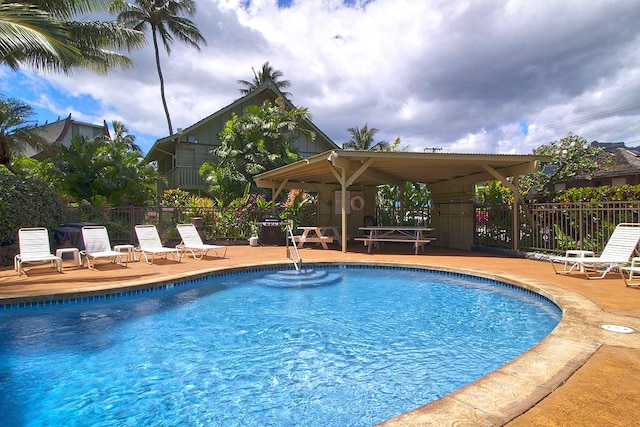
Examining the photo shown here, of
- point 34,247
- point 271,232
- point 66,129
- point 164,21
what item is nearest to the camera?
point 34,247

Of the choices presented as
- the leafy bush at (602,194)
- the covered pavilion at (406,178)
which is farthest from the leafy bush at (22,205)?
the leafy bush at (602,194)

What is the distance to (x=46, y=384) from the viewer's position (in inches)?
143

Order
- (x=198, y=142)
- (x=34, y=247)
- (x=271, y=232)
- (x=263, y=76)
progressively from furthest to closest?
(x=263, y=76)
(x=198, y=142)
(x=271, y=232)
(x=34, y=247)

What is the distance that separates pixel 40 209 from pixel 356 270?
28.8 ft

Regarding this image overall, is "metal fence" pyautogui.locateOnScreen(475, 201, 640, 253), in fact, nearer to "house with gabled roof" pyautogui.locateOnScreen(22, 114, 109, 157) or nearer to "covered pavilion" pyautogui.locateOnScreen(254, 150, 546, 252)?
"covered pavilion" pyautogui.locateOnScreen(254, 150, 546, 252)

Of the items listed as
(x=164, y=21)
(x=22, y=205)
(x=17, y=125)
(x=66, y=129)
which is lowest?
(x=22, y=205)

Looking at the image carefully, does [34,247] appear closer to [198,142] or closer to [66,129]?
[198,142]

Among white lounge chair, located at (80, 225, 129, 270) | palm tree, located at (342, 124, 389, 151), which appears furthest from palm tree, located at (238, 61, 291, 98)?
white lounge chair, located at (80, 225, 129, 270)

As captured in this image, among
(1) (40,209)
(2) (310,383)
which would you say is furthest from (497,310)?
(1) (40,209)

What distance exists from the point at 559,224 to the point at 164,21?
91.0 ft

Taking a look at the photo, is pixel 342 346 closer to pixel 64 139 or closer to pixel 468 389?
pixel 468 389

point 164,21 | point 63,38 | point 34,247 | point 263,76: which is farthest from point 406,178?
point 263,76

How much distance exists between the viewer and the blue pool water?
3184 mm

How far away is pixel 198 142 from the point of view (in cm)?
2211
